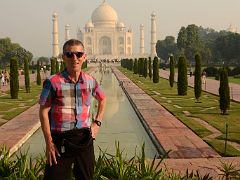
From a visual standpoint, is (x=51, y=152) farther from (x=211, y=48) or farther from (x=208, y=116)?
(x=211, y=48)

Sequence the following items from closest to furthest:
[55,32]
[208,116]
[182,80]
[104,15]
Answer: [208,116] < [182,80] < [55,32] < [104,15]

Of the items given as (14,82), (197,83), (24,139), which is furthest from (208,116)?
(14,82)

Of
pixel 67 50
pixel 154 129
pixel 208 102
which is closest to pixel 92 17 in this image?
pixel 208 102

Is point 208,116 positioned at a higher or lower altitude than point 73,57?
lower

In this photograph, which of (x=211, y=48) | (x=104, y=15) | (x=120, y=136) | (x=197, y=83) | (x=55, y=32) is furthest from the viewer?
(x=104, y=15)

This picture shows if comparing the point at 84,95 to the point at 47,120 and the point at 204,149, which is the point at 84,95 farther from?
the point at 204,149

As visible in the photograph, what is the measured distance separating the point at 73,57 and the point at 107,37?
66.4m

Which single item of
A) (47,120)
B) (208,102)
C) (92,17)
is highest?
(92,17)

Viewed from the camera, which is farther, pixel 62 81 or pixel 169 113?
pixel 169 113

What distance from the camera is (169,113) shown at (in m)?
8.58

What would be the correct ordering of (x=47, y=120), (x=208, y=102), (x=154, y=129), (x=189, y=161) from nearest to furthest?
(x=47, y=120)
(x=189, y=161)
(x=154, y=129)
(x=208, y=102)

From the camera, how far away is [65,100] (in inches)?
83.2

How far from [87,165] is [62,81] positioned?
0.49m

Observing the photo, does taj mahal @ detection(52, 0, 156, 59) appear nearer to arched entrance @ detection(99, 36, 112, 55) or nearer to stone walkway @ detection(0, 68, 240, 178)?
arched entrance @ detection(99, 36, 112, 55)
